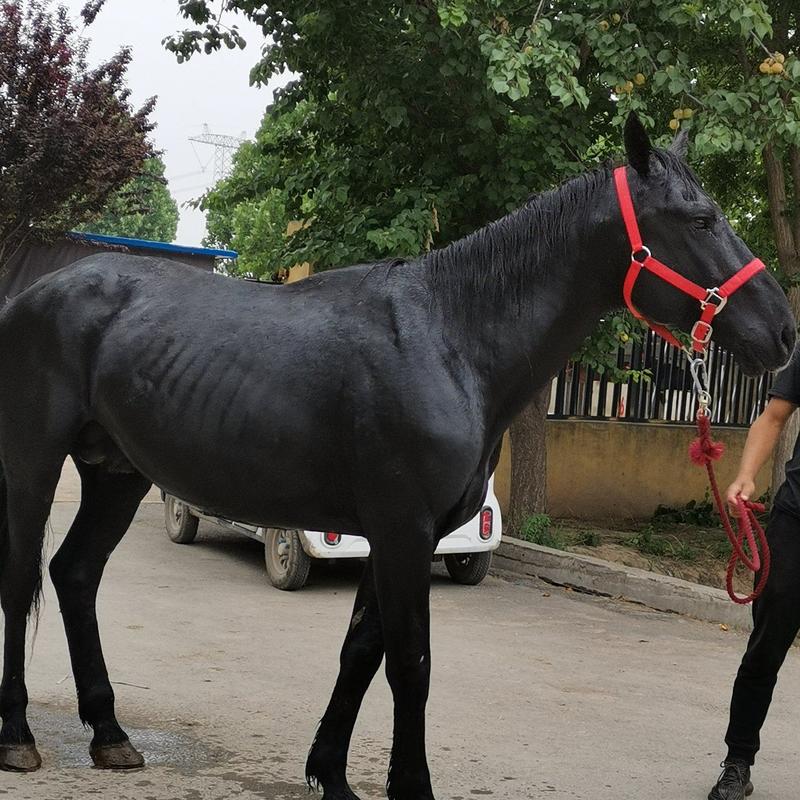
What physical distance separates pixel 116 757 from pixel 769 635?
2449mm

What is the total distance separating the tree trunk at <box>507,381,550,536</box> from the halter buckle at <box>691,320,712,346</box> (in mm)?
→ 7346

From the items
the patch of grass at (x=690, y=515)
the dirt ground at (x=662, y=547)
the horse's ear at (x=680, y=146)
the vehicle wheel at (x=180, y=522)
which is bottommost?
the vehicle wheel at (x=180, y=522)

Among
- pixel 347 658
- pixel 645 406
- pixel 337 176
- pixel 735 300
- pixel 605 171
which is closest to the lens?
pixel 735 300

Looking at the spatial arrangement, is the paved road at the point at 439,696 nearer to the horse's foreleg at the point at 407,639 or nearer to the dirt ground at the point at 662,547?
the horse's foreleg at the point at 407,639

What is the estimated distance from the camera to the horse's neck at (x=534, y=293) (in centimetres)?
353

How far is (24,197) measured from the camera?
1316cm

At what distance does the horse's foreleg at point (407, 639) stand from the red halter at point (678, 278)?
1.02m

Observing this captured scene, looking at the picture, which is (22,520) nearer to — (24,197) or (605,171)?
(605,171)

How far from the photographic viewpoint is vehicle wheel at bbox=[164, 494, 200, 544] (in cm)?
1034

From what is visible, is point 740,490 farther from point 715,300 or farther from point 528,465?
point 528,465

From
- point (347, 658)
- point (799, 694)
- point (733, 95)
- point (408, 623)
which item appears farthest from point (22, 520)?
point (733, 95)

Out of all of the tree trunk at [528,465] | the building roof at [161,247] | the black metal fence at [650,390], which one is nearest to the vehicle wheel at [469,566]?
the tree trunk at [528,465]

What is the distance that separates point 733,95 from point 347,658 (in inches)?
219

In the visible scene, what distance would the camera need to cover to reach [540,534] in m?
10.2
